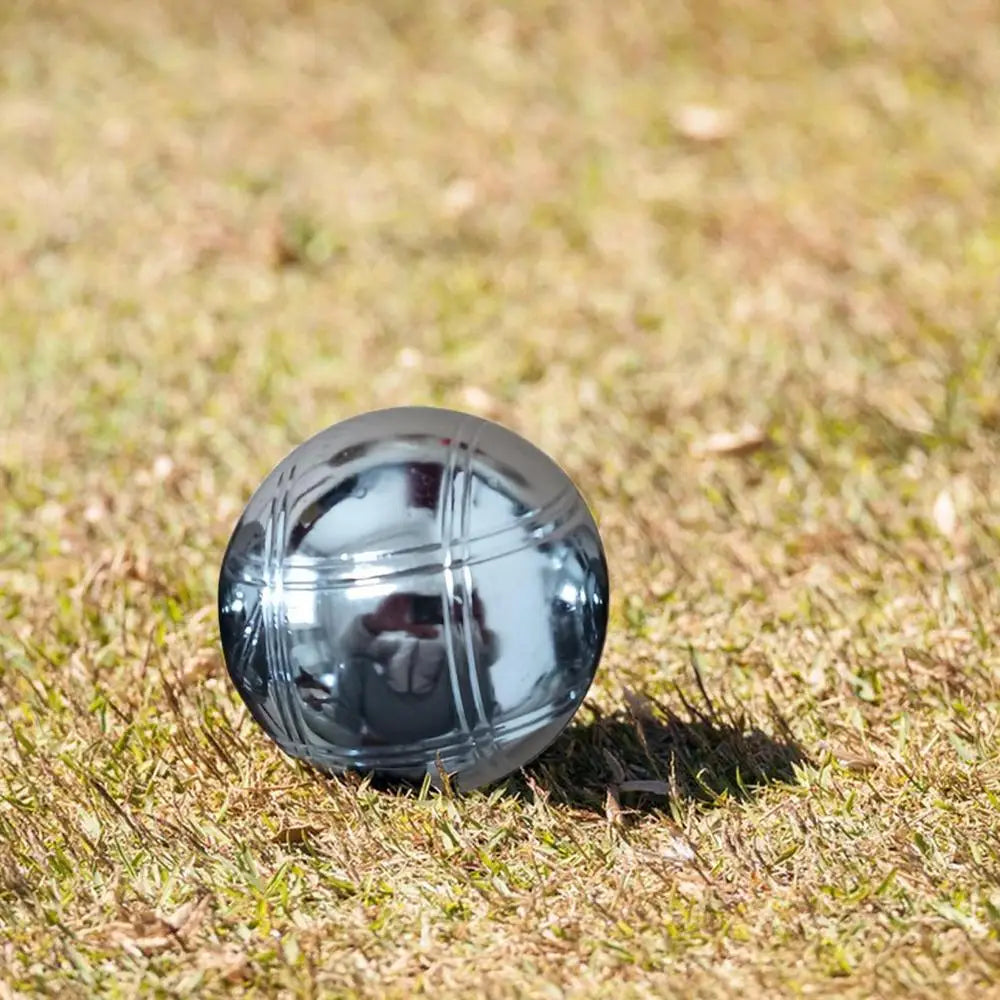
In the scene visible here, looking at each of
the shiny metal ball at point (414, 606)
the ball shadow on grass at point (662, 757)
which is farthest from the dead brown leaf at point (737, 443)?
the shiny metal ball at point (414, 606)

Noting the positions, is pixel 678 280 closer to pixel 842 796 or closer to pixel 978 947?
pixel 842 796

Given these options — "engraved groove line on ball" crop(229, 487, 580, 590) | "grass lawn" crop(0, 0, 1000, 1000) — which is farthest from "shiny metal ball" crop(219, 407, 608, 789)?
"grass lawn" crop(0, 0, 1000, 1000)

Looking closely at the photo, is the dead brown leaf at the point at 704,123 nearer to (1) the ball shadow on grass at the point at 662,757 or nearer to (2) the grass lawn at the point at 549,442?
(2) the grass lawn at the point at 549,442

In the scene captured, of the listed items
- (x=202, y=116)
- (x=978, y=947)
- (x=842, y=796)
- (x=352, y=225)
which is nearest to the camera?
(x=978, y=947)

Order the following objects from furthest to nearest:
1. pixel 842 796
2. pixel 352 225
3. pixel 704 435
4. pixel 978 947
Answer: pixel 352 225 < pixel 704 435 < pixel 842 796 < pixel 978 947

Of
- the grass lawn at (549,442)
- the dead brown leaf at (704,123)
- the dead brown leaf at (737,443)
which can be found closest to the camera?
the grass lawn at (549,442)

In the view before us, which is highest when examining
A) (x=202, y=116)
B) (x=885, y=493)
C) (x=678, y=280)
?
(x=202, y=116)

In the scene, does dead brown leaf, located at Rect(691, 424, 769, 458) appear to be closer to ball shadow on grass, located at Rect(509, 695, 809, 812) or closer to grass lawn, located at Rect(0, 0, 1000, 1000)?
grass lawn, located at Rect(0, 0, 1000, 1000)

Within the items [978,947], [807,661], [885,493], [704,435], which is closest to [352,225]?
[704,435]
